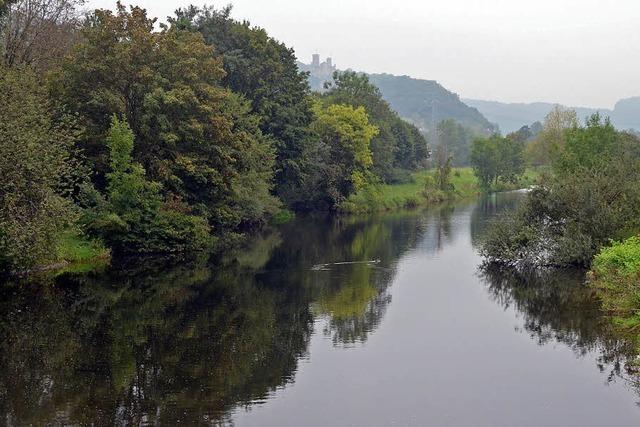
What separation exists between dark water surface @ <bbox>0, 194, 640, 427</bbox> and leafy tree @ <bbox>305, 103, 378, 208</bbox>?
31466mm

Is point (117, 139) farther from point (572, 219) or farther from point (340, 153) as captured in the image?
point (340, 153)

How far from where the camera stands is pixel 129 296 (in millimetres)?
28375

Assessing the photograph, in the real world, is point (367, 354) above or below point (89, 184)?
below

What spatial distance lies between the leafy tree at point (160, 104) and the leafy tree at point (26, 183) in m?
7.62

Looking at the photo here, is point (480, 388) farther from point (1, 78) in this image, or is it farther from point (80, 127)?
point (80, 127)

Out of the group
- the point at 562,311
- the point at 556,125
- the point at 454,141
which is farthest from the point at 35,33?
the point at 454,141

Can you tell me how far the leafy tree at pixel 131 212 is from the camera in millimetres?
Result: 36125

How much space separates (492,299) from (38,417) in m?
19.1

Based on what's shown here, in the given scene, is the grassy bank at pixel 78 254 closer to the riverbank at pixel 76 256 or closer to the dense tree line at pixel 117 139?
the riverbank at pixel 76 256

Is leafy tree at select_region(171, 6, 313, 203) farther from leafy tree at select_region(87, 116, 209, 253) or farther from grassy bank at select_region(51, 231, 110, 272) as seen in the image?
grassy bank at select_region(51, 231, 110, 272)

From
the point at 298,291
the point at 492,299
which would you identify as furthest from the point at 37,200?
the point at 492,299

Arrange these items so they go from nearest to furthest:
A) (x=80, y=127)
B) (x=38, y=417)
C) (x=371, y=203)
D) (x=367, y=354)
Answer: (x=38, y=417)
(x=367, y=354)
(x=80, y=127)
(x=371, y=203)

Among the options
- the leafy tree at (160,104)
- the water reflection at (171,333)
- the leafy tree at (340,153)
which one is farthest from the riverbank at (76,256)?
the leafy tree at (340,153)

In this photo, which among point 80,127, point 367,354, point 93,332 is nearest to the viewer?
point 367,354
